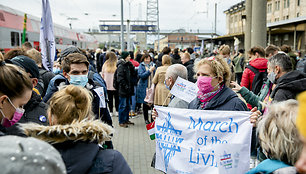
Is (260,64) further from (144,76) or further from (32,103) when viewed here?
(32,103)

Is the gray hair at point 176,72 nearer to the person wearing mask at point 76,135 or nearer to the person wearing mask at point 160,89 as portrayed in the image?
the person wearing mask at point 160,89

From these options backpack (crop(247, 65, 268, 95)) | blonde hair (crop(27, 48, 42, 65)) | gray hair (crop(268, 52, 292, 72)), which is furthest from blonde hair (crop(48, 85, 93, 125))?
backpack (crop(247, 65, 268, 95))

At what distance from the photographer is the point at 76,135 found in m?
1.78

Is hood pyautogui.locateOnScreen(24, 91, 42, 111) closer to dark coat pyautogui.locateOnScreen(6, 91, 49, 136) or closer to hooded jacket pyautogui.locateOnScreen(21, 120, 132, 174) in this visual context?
dark coat pyautogui.locateOnScreen(6, 91, 49, 136)

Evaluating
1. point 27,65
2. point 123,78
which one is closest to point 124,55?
point 123,78

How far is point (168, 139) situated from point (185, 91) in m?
0.94

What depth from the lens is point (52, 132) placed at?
1794 millimetres

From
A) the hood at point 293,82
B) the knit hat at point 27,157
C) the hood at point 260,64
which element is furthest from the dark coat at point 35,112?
the hood at point 260,64

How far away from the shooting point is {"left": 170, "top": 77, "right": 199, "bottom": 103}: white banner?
393cm

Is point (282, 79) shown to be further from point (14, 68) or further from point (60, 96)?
point (14, 68)

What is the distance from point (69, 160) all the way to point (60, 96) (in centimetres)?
49

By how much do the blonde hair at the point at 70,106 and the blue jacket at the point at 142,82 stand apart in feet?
23.0

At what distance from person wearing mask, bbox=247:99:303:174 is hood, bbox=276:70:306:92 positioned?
1915 millimetres

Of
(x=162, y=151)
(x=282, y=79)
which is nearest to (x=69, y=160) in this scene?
(x=162, y=151)
